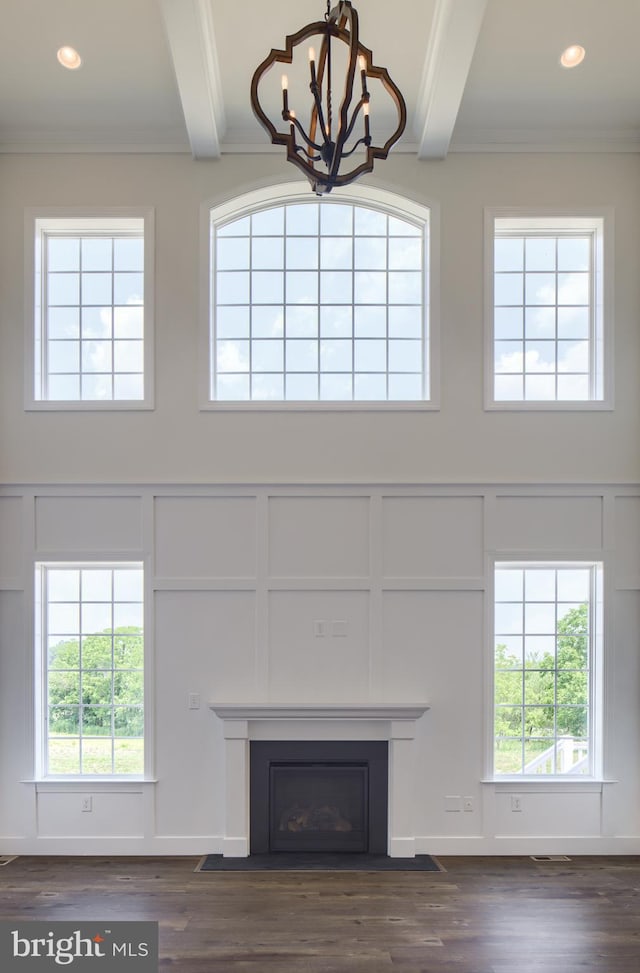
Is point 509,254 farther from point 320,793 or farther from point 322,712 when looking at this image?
point 320,793

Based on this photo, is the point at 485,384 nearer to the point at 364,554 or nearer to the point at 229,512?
the point at 364,554

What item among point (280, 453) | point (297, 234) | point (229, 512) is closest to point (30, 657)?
point (229, 512)

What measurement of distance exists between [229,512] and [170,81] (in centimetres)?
310

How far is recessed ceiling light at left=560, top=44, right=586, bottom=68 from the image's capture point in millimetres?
4801

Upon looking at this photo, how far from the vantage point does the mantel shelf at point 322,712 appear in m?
5.21

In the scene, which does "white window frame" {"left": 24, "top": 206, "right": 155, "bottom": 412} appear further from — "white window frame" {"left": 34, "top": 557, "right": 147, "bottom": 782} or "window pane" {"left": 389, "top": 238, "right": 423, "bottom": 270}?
"window pane" {"left": 389, "top": 238, "right": 423, "bottom": 270}

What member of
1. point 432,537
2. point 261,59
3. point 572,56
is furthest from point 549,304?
point 261,59

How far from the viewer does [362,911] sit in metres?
4.39

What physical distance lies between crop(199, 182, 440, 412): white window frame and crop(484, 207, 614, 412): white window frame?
1.29 ft

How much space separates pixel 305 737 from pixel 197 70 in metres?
4.71

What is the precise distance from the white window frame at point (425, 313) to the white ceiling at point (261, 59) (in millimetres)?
371

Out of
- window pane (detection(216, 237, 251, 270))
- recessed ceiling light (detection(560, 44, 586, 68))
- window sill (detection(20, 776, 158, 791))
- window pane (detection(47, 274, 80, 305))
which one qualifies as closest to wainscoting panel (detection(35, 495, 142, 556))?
window pane (detection(47, 274, 80, 305))

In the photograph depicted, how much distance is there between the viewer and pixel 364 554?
Result: 5.41m

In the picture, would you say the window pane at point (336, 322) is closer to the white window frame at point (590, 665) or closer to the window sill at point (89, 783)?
the white window frame at point (590, 665)
